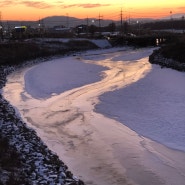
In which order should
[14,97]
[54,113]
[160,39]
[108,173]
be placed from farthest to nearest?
[160,39], [14,97], [54,113], [108,173]

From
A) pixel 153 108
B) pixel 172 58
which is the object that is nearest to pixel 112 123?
pixel 153 108

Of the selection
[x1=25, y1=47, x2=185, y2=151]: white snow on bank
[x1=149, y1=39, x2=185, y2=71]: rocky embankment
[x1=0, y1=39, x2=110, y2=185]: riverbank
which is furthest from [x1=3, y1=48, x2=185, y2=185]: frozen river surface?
[x1=149, y1=39, x2=185, y2=71]: rocky embankment

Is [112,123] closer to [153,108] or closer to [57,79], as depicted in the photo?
[153,108]

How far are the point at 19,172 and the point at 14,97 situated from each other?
1349cm

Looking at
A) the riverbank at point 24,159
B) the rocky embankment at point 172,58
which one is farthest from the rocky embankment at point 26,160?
the rocky embankment at point 172,58

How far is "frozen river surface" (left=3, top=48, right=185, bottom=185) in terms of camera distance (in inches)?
407

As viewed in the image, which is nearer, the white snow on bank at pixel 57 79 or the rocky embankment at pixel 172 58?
the white snow on bank at pixel 57 79

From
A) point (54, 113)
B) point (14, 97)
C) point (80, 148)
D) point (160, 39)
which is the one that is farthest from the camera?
point (160, 39)

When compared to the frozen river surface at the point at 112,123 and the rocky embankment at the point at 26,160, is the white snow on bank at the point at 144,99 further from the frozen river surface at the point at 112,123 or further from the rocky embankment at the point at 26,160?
the rocky embankment at the point at 26,160

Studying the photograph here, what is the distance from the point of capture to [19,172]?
9102 millimetres

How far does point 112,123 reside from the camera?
15.3 metres

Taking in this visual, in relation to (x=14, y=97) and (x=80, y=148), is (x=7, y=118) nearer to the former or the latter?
(x=80, y=148)

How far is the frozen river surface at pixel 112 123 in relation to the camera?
1034 cm

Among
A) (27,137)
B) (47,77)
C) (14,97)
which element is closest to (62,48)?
(47,77)
